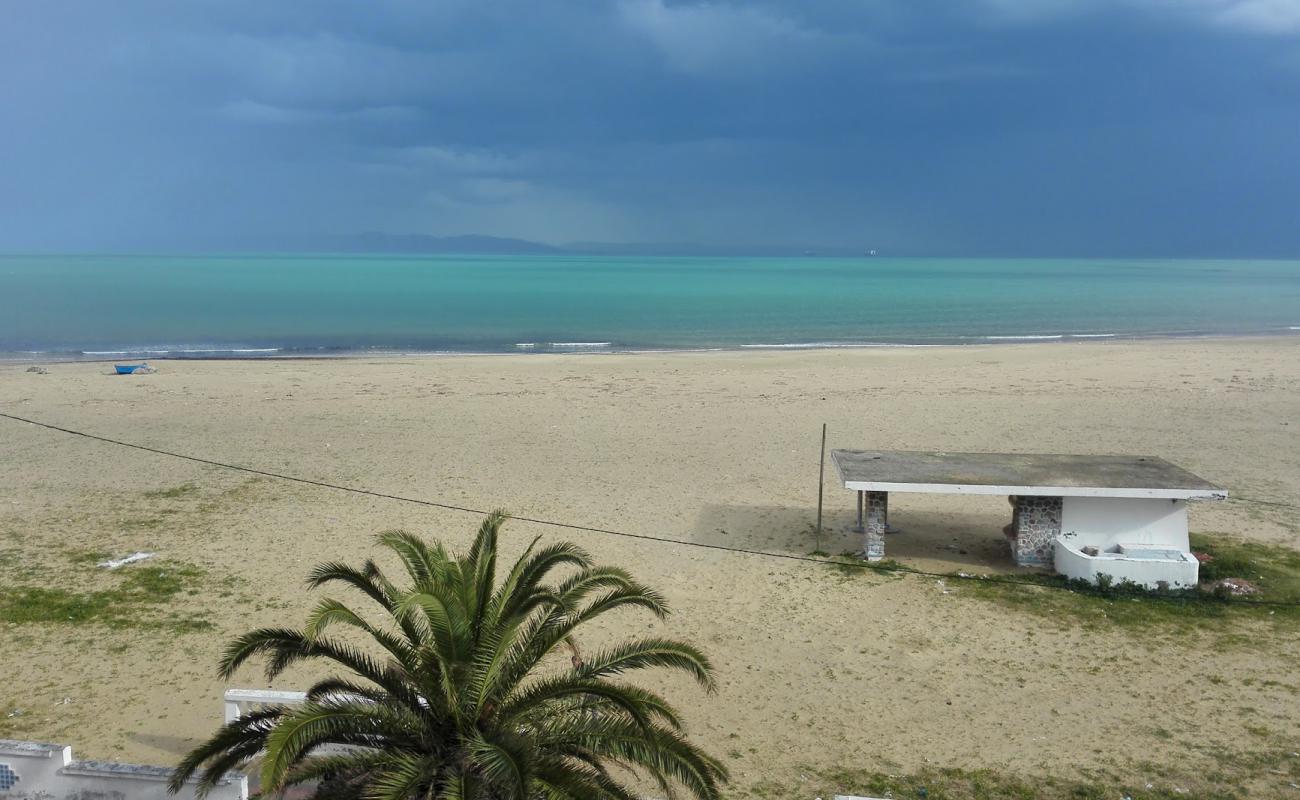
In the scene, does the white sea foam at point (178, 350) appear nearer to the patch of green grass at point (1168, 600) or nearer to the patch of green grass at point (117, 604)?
the patch of green grass at point (117, 604)

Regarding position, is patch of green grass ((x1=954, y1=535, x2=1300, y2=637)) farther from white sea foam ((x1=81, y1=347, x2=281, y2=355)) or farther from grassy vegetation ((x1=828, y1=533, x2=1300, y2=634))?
white sea foam ((x1=81, y1=347, x2=281, y2=355))

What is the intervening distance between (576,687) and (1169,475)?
395 inches

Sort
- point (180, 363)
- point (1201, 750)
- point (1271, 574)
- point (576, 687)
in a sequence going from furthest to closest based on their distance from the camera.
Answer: point (180, 363)
point (1271, 574)
point (1201, 750)
point (576, 687)

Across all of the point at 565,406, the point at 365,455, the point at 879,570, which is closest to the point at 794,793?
the point at 879,570

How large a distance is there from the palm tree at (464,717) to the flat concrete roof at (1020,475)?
6.75m

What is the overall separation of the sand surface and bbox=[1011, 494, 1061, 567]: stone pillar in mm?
494

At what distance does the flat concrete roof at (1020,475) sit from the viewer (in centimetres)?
1267

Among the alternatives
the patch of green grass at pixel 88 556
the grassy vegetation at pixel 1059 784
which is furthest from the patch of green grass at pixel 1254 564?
the patch of green grass at pixel 88 556

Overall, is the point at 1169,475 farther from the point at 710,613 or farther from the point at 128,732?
the point at 128,732

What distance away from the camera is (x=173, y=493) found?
17000 millimetres

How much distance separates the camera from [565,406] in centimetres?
2570

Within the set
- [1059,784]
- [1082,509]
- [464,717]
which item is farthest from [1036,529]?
[464,717]

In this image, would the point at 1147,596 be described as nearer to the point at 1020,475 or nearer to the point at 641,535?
the point at 1020,475

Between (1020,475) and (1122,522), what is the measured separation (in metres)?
1.35
